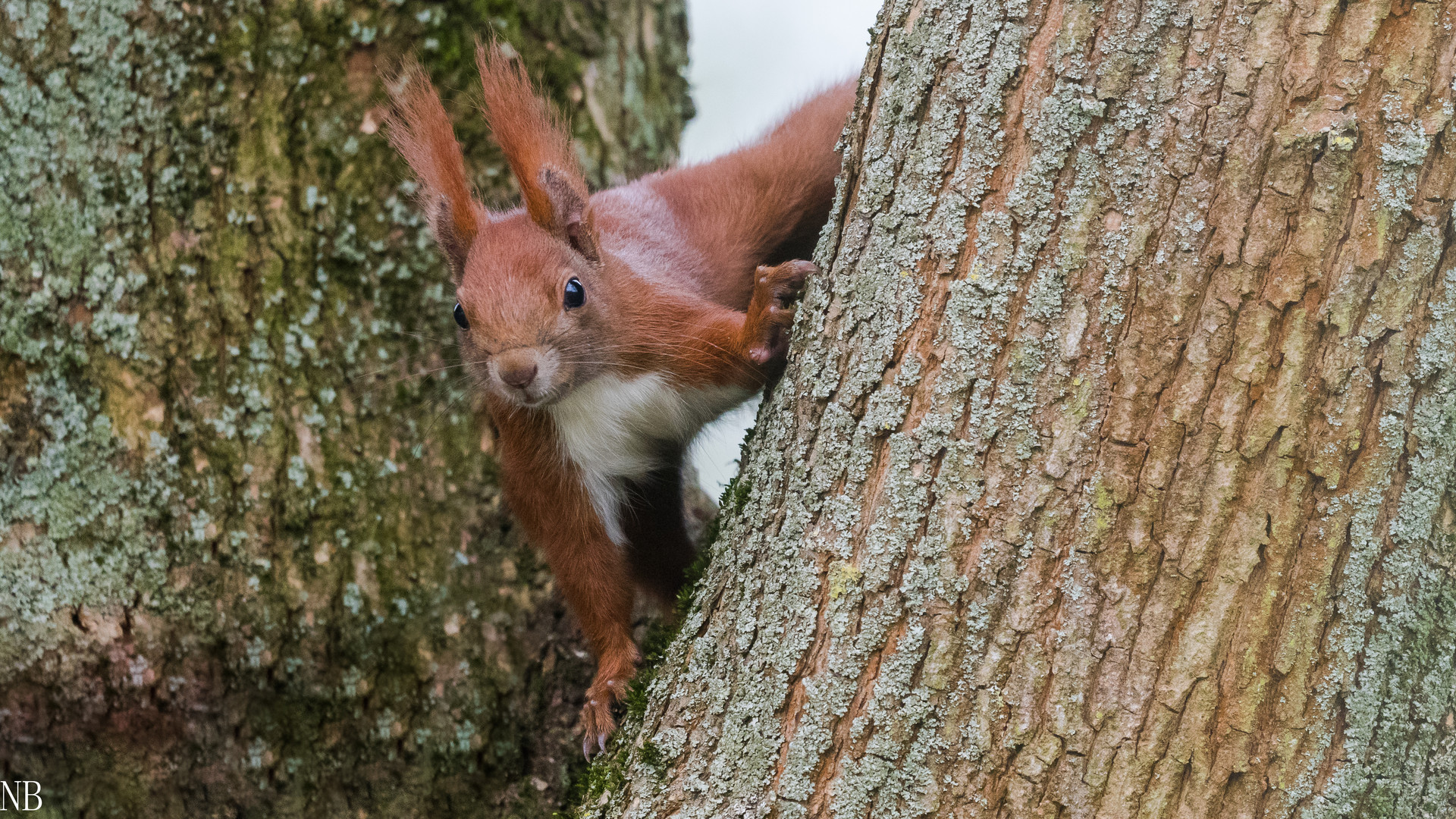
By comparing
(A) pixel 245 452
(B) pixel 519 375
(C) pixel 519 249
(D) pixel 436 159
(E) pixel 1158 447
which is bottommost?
(A) pixel 245 452

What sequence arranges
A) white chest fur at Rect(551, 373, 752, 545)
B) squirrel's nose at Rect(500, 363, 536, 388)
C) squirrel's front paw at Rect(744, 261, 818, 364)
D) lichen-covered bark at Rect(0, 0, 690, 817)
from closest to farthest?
squirrel's front paw at Rect(744, 261, 818, 364) → squirrel's nose at Rect(500, 363, 536, 388) → white chest fur at Rect(551, 373, 752, 545) → lichen-covered bark at Rect(0, 0, 690, 817)

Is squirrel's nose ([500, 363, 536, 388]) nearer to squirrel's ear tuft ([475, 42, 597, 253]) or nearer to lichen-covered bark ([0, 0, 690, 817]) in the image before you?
squirrel's ear tuft ([475, 42, 597, 253])

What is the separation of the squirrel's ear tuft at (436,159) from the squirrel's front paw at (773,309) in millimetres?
863

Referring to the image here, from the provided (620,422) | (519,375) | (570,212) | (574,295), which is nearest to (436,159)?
(570,212)

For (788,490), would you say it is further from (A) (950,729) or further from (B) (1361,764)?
(B) (1361,764)

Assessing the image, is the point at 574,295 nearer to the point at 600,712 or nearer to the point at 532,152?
the point at 532,152

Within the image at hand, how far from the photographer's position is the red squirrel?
2.70 metres

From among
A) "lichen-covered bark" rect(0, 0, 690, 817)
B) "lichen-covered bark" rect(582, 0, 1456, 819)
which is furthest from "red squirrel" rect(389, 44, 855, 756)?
"lichen-covered bark" rect(582, 0, 1456, 819)

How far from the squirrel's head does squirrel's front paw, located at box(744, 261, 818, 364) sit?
45 cm

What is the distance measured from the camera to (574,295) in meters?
2.74

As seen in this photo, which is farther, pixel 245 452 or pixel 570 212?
pixel 245 452

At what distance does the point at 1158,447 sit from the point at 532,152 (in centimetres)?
178

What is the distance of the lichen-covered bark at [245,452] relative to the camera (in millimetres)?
→ 3018

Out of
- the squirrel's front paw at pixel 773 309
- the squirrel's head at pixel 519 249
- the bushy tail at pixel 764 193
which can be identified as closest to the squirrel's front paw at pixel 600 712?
the squirrel's head at pixel 519 249
